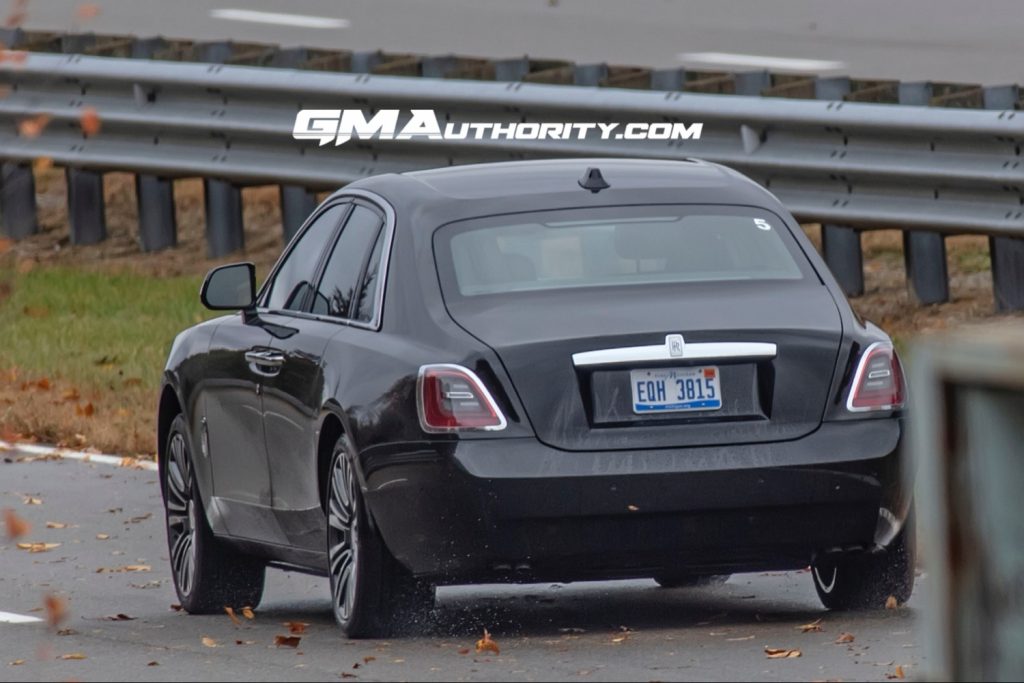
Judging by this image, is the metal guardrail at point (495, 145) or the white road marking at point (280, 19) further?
the white road marking at point (280, 19)

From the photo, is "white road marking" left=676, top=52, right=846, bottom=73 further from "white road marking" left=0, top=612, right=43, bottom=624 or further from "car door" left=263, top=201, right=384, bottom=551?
"white road marking" left=0, top=612, right=43, bottom=624

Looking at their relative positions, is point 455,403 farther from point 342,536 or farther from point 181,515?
point 181,515

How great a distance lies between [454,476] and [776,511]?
37.3 inches

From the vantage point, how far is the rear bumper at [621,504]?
7945 millimetres

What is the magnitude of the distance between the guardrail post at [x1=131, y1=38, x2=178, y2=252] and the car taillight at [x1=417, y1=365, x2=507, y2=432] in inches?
402

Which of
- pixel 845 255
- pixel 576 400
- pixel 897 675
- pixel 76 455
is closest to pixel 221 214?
pixel 76 455

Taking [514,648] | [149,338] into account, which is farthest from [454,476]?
[149,338]

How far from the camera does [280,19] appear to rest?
26953 mm

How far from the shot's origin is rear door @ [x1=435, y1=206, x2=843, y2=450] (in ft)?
26.2

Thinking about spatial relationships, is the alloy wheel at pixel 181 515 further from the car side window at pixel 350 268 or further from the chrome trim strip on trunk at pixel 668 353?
the chrome trim strip on trunk at pixel 668 353

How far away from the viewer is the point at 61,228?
19656 mm

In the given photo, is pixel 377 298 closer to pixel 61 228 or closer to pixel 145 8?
pixel 61 228

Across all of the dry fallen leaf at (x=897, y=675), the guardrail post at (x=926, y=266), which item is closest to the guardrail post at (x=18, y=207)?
the guardrail post at (x=926, y=266)

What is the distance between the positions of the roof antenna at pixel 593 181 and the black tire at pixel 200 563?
1.97 meters
